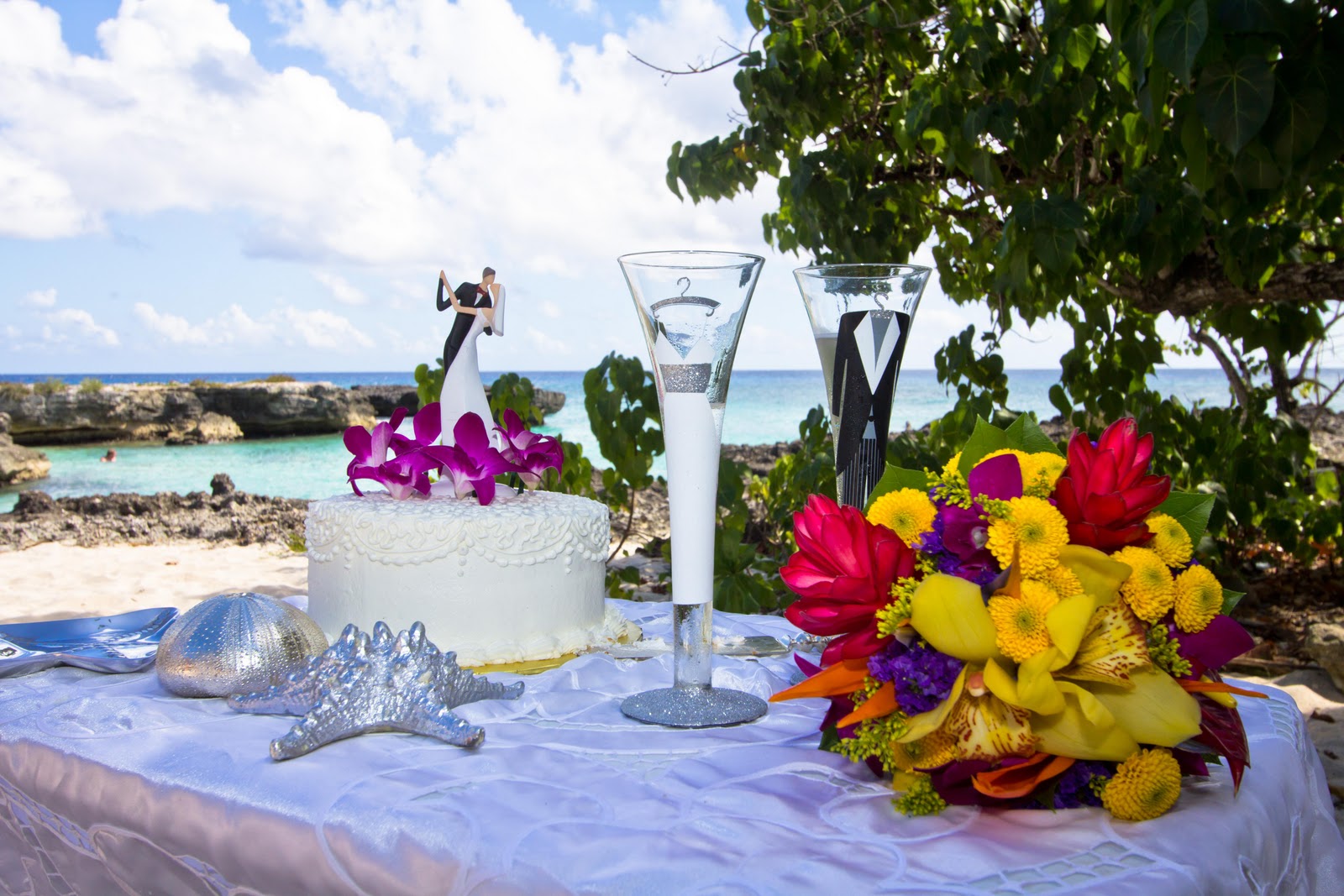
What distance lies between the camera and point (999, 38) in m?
2.61

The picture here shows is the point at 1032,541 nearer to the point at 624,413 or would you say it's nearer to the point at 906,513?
the point at 906,513

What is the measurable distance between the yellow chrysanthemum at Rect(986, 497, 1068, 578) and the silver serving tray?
3.96 feet

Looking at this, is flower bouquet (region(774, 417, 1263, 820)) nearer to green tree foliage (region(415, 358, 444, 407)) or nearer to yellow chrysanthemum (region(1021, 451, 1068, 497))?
yellow chrysanthemum (region(1021, 451, 1068, 497))

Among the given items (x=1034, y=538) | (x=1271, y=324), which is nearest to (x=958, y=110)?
(x=1271, y=324)

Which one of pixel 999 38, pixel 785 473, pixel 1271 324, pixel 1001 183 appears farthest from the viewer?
pixel 785 473

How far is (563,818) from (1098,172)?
125 inches

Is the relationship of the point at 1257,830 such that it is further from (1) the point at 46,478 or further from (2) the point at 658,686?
(1) the point at 46,478

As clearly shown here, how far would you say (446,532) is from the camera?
4.75 feet

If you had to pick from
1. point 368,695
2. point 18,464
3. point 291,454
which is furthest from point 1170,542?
point 291,454

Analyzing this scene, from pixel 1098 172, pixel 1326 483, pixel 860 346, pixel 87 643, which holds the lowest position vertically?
pixel 87 643

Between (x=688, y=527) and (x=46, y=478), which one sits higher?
(x=688, y=527)

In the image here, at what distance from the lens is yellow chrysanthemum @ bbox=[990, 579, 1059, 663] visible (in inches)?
30.7

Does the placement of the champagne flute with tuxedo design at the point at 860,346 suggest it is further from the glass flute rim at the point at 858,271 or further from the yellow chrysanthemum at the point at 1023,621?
the yellow chrysanthemum at the point at 1023,621

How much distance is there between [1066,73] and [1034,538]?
2.27 meters
